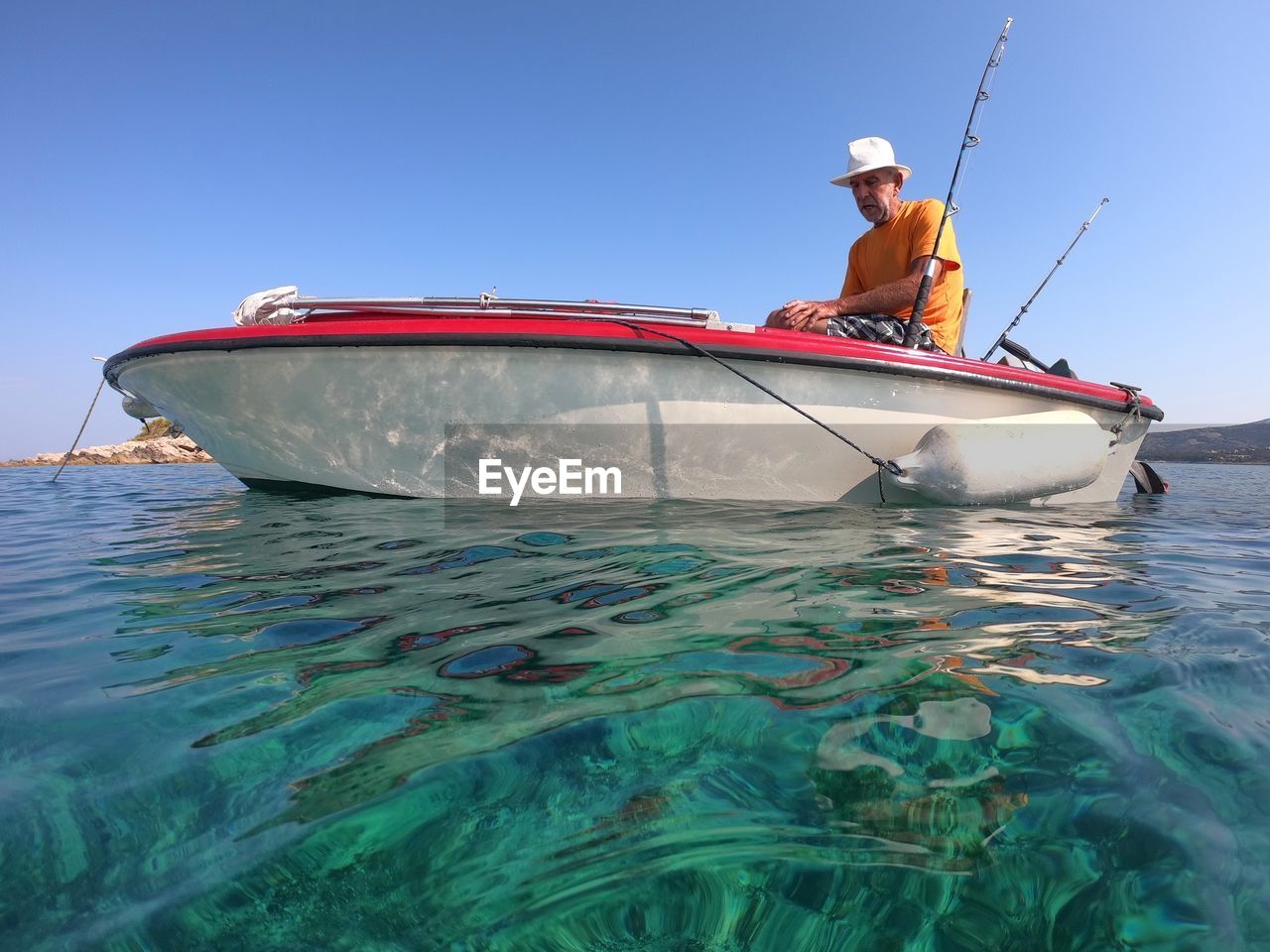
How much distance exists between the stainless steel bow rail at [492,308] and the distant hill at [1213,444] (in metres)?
38.9

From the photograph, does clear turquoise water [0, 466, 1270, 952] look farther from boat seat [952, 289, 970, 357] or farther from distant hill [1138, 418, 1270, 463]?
distant hill [1138, 418, 1270, 463]

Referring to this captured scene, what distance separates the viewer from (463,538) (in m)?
2.92

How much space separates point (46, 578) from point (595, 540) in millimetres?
2138

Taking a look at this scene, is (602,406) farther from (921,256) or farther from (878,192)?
(878,192)

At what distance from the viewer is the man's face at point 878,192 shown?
14.7 ft

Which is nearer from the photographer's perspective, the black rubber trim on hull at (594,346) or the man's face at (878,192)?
the black rubber trim on hull at (594,346)

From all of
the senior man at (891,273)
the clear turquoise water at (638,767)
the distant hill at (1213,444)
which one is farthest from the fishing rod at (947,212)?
the distant hill at (1213,444)

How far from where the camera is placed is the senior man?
4.29 metres

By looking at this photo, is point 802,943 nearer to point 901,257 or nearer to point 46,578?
point 46,578

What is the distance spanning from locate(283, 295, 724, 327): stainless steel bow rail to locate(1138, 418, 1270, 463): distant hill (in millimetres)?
38927

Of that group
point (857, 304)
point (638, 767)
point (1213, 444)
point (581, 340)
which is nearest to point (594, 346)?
point (581, 340)

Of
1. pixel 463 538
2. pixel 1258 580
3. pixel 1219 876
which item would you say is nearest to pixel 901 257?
pixel 1258 580

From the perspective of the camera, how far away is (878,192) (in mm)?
4512

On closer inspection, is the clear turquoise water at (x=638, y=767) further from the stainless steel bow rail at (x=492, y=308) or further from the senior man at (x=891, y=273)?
the senior man at (x=891, y=273)
